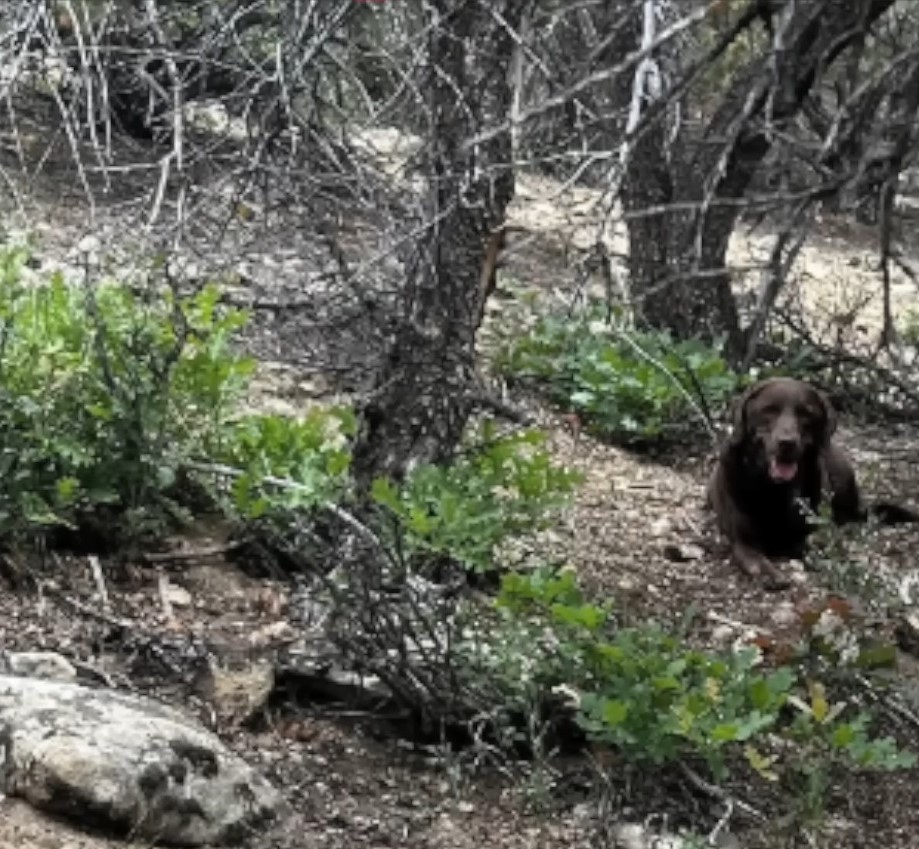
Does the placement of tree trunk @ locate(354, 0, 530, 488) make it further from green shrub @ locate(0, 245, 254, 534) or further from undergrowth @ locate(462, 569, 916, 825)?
undergrowth @ locate(462, 569, 916, 825)

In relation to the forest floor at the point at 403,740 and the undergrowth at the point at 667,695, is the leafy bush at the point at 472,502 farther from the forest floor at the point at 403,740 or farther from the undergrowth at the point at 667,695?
the forest floor at the point at 403,740

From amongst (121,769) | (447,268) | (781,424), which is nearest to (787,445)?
(781,424)

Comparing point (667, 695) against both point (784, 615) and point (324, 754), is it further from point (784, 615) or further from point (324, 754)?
point (784, 615)

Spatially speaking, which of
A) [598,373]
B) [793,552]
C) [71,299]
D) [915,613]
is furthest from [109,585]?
[598,373]

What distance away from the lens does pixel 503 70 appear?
18.2 ft

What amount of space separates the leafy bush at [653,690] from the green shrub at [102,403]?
134 cm

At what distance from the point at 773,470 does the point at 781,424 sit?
187 millimetres

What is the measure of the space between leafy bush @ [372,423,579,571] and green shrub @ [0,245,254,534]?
0.76m

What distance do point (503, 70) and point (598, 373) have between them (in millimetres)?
3596

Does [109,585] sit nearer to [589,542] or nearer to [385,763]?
[385,763]

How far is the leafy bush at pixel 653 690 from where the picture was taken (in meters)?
4.46

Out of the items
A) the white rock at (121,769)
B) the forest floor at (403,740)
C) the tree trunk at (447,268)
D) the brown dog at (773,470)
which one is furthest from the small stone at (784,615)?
the white rock at (121,769)

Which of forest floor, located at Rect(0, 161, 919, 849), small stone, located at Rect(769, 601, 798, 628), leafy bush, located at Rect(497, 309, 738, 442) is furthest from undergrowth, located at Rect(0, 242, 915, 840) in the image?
leafy bush, located at Rect(497, 309, 738, 442)

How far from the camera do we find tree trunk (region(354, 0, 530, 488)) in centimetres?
542
